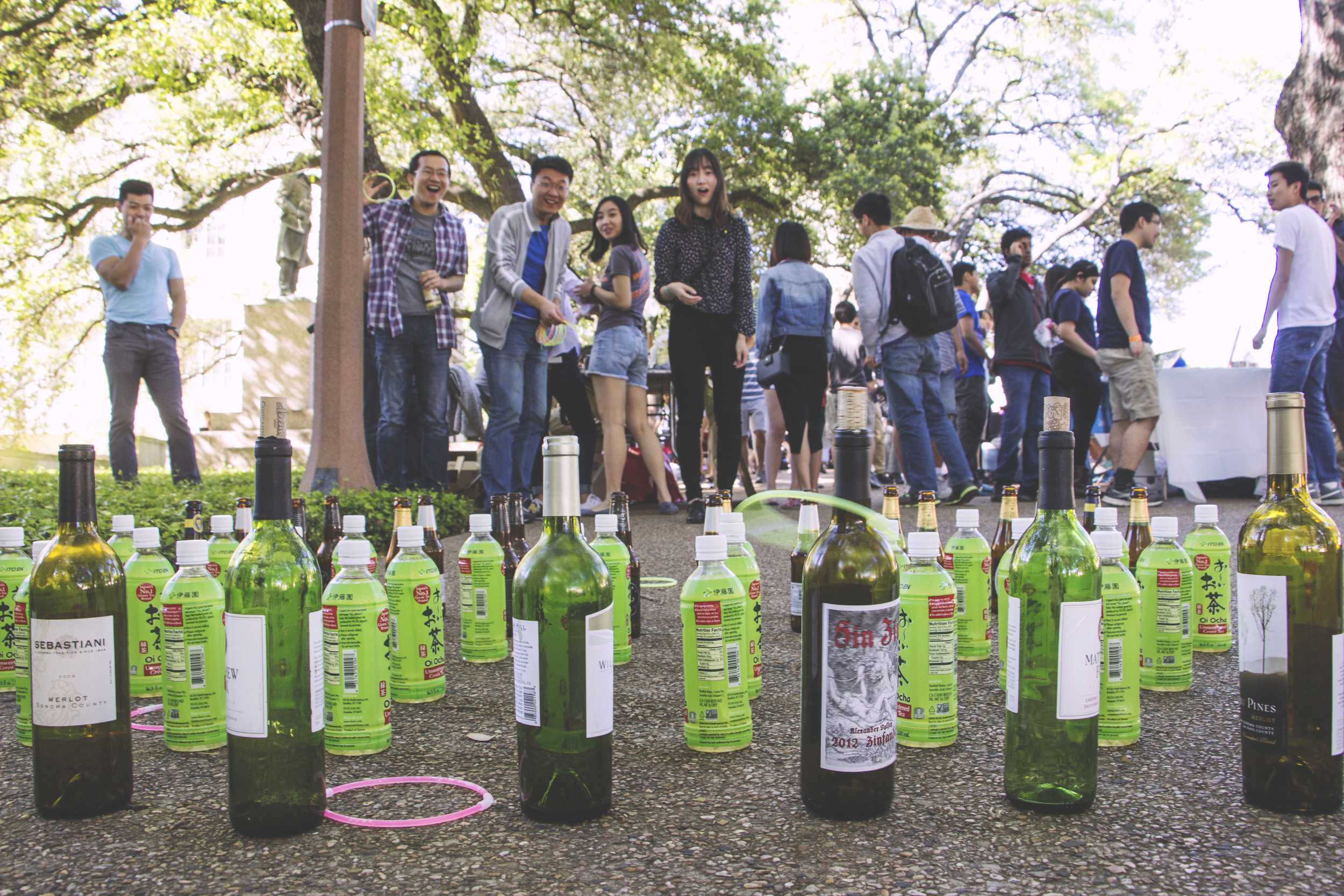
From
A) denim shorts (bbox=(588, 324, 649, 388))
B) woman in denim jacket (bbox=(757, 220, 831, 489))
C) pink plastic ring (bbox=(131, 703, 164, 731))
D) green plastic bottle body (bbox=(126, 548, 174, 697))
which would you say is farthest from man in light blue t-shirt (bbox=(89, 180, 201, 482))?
pink plastic ring (bbox=(131, 703, 164, 731))

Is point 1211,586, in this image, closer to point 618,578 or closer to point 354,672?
point 618,578

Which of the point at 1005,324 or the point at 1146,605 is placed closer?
the point at 1146,605

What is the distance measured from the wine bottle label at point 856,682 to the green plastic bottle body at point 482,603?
68.3 inches

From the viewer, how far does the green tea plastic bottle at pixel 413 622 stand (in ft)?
9.41

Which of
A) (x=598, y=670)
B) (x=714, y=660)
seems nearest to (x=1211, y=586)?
(x=714, y=660)

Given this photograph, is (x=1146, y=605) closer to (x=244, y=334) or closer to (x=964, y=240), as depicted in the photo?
(x=244, y=334)

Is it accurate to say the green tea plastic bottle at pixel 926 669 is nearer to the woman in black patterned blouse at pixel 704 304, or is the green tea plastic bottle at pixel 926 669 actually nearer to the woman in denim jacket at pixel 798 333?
the woman in black patterned blouse at pixel 704 304

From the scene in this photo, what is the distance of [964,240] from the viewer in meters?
23.9

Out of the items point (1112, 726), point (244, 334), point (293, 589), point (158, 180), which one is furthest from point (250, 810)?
point (158, 180)

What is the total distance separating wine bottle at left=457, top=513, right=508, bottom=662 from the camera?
3357 mm

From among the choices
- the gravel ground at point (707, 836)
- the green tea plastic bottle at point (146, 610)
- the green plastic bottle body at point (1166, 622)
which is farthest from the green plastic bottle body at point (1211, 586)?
the green tea plastic bottle at point (146, 610)

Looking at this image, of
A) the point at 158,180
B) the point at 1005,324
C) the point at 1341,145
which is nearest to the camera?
the point at 1005,324

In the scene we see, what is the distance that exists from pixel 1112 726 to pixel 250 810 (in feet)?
6.44

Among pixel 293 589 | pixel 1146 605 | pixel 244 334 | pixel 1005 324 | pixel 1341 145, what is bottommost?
pixel 1146 605
